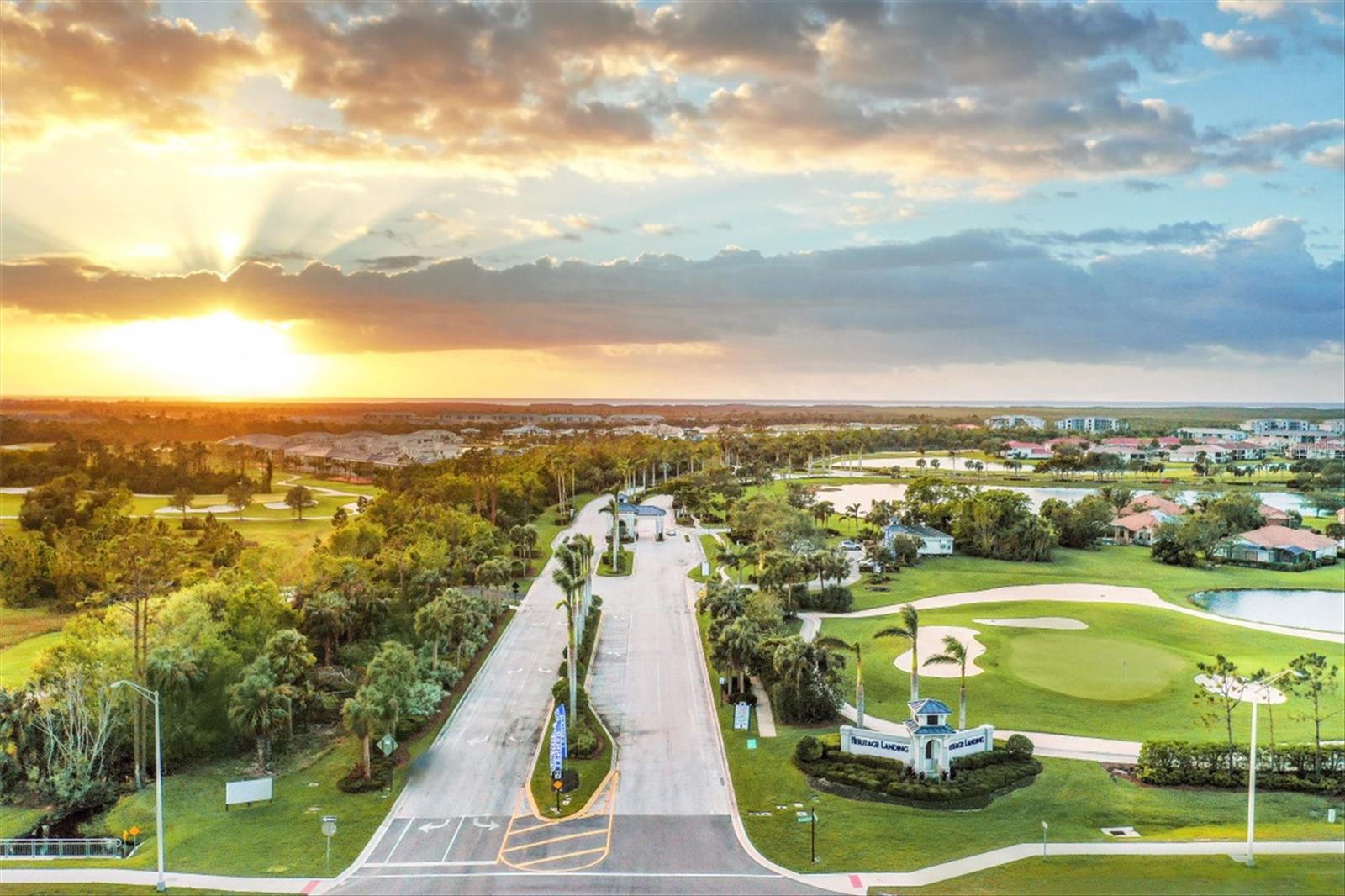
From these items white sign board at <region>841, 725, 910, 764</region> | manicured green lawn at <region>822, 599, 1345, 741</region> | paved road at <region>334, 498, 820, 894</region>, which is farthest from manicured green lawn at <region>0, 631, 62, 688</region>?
manicured green lawn at <region>822, 599, 1345, 741</region>

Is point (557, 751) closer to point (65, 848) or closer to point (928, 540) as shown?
point (65, 848)

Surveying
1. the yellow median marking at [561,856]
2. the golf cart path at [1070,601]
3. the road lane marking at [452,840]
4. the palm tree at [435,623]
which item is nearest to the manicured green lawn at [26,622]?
the palm tree at [435,623]

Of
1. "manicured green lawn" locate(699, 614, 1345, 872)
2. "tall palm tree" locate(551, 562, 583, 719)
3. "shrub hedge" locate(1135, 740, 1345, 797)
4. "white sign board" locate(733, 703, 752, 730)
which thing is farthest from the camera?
"white sign board" locate(733, 703, 752, 730)

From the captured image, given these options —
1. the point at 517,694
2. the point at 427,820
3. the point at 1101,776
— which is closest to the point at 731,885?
the point at 427,820

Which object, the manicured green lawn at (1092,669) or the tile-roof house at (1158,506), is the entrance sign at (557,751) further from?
the tile-roof house at (1158,506)

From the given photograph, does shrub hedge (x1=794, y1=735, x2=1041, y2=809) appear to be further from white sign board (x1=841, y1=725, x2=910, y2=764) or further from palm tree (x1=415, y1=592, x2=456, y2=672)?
palm tree (x1=415, y1=592, x2=456, y2=672)

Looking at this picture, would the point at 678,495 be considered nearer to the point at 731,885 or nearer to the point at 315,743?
the point at 315,743

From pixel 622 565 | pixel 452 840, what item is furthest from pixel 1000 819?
pixel 622 565
